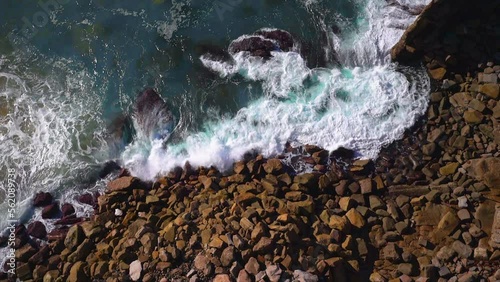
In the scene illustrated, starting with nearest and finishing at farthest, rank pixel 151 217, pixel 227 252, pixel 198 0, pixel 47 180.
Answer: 1. pixel 227 252
2. pixel 151 217
3. pixel 47 180
4. pixel 198 0

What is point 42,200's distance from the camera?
13727 millimetres

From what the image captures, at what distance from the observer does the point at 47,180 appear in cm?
1423

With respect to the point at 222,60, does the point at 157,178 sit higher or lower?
lower

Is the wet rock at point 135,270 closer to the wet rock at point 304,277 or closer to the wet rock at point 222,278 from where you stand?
the wet rock at point 222,278

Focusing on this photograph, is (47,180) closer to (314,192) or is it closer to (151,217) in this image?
(151,217)

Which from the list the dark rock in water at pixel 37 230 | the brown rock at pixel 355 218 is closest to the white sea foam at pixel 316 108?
the brown rock at pixel 355 218

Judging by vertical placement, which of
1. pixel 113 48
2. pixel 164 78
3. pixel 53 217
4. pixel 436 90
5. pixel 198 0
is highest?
pixel 198 0

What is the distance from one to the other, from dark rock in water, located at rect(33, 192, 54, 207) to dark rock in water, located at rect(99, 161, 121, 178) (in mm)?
1716

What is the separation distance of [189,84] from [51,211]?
20.1ft

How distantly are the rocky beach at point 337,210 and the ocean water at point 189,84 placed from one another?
638 mm

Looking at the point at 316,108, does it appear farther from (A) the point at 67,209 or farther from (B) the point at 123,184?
(A) the point at 67,209

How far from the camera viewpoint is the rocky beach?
34.0ft

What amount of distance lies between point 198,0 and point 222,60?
3295 millimetres

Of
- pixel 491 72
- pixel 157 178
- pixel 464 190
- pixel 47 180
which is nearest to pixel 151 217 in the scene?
pixel 157 178
